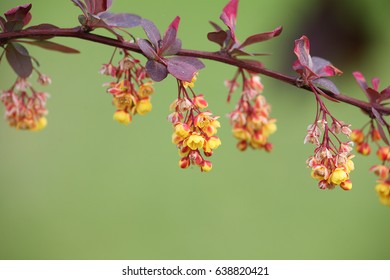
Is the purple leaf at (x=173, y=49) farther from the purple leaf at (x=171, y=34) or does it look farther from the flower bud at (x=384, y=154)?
the flower bud at (x=384, y=154)

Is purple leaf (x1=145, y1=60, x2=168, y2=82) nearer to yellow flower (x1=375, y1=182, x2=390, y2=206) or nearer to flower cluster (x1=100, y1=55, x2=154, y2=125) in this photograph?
flower cluster (x1=100, y1=55, x2=154, y2=125)

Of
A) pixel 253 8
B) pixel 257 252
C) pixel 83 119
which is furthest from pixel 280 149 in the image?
pixel 83 119

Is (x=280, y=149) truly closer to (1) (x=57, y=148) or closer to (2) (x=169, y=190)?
(2) (x=169, y=190)

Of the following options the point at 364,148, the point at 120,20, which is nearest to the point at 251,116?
the point at 364,148

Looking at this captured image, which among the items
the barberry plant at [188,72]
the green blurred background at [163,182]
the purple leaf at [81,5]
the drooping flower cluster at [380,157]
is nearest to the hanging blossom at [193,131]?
the barberry plant at [188,72]

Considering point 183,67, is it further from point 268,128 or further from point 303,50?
point 268,128

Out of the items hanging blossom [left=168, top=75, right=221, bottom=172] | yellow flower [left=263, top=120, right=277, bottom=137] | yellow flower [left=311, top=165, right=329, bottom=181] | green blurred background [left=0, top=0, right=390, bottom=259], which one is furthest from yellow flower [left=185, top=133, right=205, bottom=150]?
green blurred background [left=0, top=0, right=390, bottom=259]
